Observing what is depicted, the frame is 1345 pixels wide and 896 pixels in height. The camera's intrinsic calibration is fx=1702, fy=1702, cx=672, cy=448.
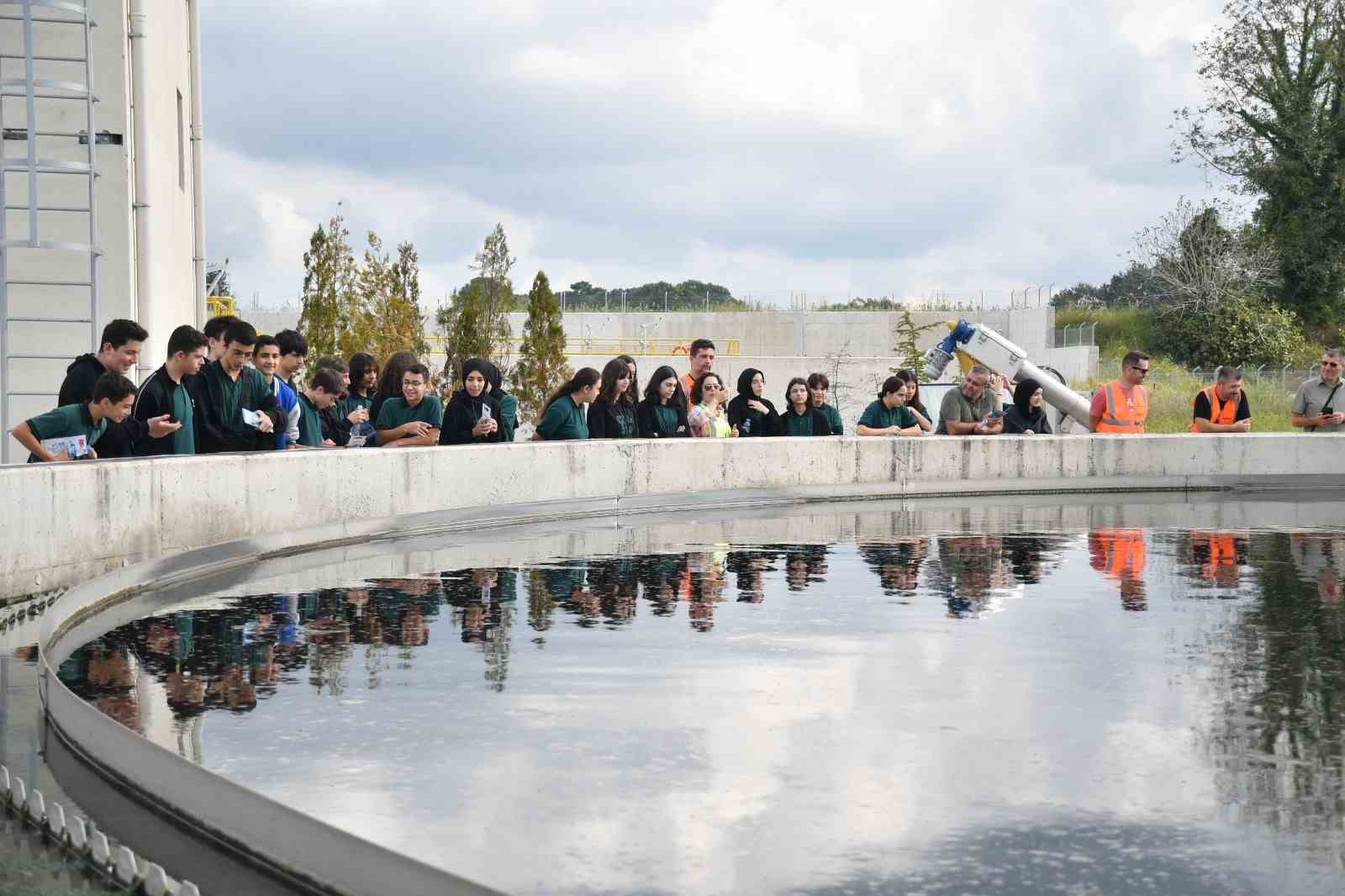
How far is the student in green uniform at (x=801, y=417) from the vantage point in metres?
19.5

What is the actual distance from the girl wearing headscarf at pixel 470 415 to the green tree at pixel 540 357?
30.4 meters

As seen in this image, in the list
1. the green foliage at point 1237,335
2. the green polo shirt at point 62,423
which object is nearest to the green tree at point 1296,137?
the green foliage at point 1237,335

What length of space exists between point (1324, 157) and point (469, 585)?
57083mm

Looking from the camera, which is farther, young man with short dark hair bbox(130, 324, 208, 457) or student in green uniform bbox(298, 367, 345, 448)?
student in green uniform bbox(298, 367, 345, 448)

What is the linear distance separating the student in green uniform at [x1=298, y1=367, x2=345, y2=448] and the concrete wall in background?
0.36 meters

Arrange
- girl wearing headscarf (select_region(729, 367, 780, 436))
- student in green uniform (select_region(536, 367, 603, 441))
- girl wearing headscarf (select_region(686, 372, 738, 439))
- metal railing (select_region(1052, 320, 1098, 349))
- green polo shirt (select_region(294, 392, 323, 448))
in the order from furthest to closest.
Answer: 1. metal railing (select_region(1052, 320, 1098, 349))
2. girl wearing headscarf (select_region(729, 367, 780, 436))
3. girl wearing headscarf (select_region(686, 372, 738, 439))
4. student in green uniform (select_region(536, 367, 603, 441))
5. green polo shirt (select_region(294, 392, 323, 448))

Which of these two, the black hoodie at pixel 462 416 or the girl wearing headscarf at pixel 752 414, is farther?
the girl wearing headscarf at pixel 752 414

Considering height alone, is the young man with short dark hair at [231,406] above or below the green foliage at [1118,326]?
below

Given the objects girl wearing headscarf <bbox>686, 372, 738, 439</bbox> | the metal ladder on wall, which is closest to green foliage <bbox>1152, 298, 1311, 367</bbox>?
girl wearing headscarf <bbox>686, 372, 738, 439</bbox>

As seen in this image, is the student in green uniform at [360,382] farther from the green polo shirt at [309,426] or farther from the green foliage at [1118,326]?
the green foliage at [1118,326]

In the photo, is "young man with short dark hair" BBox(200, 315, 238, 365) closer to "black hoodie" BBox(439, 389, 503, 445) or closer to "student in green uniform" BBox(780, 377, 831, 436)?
"black hoodie" BBox(439, 389, 503, 445)

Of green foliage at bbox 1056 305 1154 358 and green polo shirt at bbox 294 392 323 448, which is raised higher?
green foliage at bbox 1056 305 1154 358

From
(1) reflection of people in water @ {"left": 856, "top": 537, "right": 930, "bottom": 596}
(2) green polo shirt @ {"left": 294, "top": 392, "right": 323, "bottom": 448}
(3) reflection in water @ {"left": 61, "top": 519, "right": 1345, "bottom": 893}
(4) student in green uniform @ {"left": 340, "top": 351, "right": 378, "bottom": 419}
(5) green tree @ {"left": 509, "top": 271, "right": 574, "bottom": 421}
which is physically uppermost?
(5) green tree @ {"left": 509, "top": 271, "right": 574, "bottom": 421}

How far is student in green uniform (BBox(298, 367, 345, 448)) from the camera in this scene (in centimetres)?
1467
